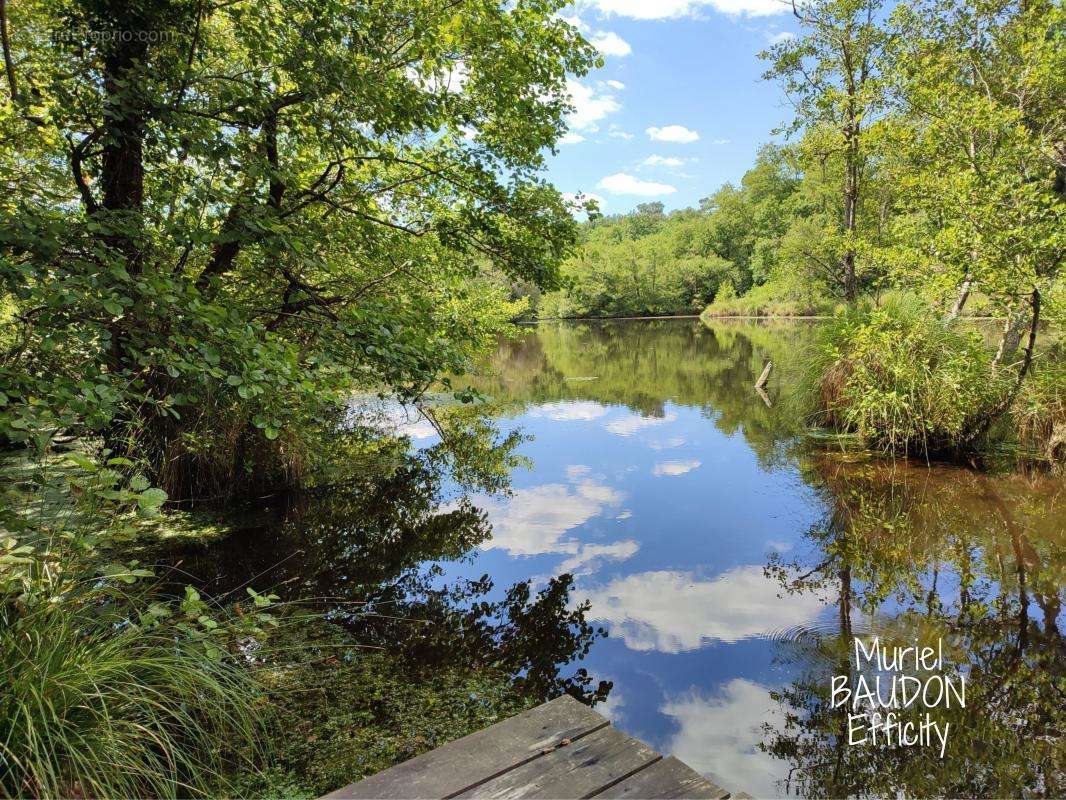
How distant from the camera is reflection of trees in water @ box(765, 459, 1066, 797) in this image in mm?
3170

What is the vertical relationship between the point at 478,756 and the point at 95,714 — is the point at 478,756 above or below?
below

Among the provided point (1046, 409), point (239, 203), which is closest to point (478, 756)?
point (239, 203)

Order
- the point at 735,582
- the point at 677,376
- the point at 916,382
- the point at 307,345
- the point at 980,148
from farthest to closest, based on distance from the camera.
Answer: the point at 677,376
the point at 980,148
the point at 916,382
the point at 307,345
the point at 735,582

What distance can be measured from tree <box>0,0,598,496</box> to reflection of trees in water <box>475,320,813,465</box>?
17.1ft

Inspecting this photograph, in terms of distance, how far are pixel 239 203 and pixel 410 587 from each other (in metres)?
3.80

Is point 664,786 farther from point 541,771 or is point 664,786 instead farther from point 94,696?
point 94,696

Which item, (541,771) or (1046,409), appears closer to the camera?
(541,771)

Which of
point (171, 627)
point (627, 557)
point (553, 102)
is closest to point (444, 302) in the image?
point (553, 102)

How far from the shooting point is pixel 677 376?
20688mm

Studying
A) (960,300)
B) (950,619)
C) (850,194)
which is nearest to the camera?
(950,619)

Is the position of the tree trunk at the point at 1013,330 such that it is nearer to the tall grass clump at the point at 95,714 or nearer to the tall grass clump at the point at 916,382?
the tall grass clump at the point at 916,382

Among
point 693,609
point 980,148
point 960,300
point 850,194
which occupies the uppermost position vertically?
point 850,194

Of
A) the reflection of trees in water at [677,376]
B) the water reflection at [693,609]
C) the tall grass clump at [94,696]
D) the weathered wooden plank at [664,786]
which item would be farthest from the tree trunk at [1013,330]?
the tall grass clump at [94,696]

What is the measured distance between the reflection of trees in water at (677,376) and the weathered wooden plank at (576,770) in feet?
28.4
